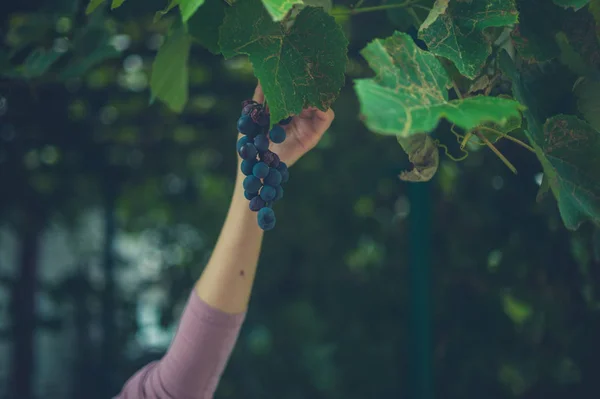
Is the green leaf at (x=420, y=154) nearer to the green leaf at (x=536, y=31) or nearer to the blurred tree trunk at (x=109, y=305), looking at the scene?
the green leaf at (x=536, y=31)

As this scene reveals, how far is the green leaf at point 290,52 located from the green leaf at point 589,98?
0.43 m

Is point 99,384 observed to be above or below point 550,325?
below

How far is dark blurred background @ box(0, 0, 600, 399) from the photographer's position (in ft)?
8.00

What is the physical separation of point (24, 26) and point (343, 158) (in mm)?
2078

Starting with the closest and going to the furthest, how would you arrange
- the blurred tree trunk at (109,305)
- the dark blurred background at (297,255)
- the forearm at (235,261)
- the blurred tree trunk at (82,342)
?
the forearm at (235,261) < the dark blurred background at (297,255) < the blurred tree trunk at (109,305) < the blurred tree trunk at (82,342)

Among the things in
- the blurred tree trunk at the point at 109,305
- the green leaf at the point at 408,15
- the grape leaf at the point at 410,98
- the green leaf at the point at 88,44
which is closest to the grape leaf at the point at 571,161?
the grape leaf at the point at 410,98

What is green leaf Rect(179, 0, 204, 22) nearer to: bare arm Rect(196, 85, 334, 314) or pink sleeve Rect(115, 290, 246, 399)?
bare arm Rect(196, 85, 334, 314)

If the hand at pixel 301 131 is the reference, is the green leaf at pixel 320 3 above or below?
above

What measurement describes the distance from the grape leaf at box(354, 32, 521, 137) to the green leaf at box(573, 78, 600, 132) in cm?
39

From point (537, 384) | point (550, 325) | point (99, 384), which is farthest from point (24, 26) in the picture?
point (99, 384)

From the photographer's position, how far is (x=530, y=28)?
1066 millimetres

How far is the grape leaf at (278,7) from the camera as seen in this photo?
76 centimetres

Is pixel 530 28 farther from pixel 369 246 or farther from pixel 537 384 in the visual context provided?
pixel 369 246

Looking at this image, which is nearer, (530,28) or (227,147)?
(530,28)
